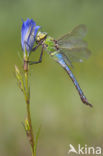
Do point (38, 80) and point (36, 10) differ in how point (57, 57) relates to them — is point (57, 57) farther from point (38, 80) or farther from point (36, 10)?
point (36, 10)

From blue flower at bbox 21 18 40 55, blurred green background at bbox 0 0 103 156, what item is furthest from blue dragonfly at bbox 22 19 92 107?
blurred green background at bbox 0 0 103 156

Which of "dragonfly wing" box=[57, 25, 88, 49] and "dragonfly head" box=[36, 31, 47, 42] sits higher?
"dragonfly wing" box=[57, 25, 88, 49]

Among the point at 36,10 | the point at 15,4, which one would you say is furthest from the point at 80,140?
the point at 15,4

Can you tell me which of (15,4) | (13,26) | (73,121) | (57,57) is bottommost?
(73,121)

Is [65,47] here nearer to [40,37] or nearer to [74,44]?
[74,44]

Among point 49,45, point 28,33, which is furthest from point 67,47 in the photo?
point 28,33

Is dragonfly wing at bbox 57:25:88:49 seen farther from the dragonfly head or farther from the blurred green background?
the blurred green background

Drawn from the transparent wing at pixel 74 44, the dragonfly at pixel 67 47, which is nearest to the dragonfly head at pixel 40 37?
the dragonfly at pixel 67 47
